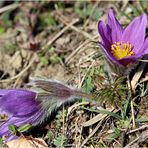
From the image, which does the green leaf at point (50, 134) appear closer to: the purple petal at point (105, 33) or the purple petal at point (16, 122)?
the purple petal at point (16, 122)

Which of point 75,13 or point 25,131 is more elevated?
point 75,13

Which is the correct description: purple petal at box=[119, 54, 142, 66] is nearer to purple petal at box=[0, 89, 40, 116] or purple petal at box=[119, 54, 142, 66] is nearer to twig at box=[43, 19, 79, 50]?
purple petal at box=[0, 89, 40, 116]

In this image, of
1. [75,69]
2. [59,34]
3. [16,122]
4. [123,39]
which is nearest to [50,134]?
[16,122]

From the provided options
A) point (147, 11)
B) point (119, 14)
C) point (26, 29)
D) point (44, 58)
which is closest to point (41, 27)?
point (26, 29)

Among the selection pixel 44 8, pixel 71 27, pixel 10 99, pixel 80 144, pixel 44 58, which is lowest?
pixel 80 144

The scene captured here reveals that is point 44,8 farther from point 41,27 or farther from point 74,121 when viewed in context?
point 74,121

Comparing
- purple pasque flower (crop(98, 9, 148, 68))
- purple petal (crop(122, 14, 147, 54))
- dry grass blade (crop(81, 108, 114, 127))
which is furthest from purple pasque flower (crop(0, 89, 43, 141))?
purple petal (crop(122, 14, 147, 54))

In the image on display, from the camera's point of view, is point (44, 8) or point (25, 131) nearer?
point (25, 131)

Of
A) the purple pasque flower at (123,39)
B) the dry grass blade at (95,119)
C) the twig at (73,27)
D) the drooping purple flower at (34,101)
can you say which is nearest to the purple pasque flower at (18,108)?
the drooping purple flower at (34,101)
